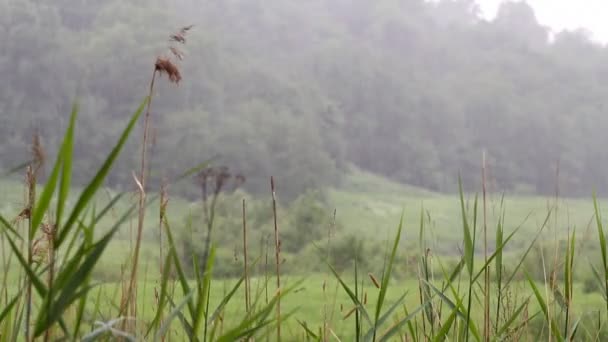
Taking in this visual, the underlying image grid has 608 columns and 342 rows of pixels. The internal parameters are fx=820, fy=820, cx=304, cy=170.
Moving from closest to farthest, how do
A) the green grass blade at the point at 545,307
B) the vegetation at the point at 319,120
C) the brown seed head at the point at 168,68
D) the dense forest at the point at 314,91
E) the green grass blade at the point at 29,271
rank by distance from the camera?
the green grass blade at the point at 29,271 < the brown seed head at the point at 168,68 < the green grass blade at the point at 545,307 < the vegetation at the point at 319,120 < the dense forest at the point at 314,91

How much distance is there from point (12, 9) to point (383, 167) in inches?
1426

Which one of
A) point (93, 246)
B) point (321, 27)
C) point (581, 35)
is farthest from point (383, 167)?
point (93, 246)

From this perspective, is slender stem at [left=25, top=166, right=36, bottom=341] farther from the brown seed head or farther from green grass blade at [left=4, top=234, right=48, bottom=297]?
the brown seed head

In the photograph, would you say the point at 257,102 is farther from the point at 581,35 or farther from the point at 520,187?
the point at 581,35

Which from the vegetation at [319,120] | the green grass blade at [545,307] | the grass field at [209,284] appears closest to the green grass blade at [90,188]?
the grass field at [209,284]

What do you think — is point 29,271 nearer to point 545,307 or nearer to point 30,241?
point 30,241

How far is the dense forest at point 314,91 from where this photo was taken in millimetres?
49978

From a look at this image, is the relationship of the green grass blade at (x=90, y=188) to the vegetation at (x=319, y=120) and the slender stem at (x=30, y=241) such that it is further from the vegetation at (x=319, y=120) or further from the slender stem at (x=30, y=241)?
the vegetation at (x=319, y=120)

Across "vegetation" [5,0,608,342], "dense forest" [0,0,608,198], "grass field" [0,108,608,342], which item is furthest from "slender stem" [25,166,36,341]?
"dense forest" [0,0,608,198]

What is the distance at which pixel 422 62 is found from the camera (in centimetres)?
9450

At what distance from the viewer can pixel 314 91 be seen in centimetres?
6844

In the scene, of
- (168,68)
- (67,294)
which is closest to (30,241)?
(67,294)

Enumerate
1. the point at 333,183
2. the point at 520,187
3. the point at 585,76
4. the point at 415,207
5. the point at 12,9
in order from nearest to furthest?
the point at 12,9 < the point at 333,183 < the point at 415,207 < the point at 520,187 < the point at 585,76

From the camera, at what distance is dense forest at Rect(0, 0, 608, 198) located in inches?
1968
